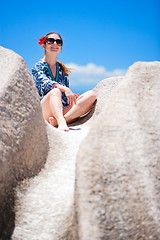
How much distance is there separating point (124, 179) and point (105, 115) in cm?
41

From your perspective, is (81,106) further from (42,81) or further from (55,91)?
(42,81)

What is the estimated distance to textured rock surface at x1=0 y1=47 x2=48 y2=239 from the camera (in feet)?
4.73

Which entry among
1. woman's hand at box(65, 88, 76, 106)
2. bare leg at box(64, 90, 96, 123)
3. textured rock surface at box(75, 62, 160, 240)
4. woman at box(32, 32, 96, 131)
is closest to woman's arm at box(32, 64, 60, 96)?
woman at box(32, 32, 96, 131)

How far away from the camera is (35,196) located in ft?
4.96

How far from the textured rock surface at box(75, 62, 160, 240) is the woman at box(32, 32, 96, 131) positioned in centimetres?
125

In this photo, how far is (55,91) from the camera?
2.83 meters

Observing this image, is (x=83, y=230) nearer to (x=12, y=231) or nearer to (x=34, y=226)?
(x=34, y=226)

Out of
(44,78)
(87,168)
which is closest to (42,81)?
(44,78)

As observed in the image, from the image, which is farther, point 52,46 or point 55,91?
point 52,46

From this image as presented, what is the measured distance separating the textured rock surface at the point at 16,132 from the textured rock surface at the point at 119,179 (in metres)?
0.45

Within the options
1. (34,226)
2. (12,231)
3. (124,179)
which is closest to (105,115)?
(124,179)

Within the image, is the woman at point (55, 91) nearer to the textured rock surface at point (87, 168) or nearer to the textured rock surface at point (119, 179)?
the textured rock surface at point (87, 168)

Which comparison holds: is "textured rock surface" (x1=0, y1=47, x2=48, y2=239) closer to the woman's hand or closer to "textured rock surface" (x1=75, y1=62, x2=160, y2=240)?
"textured rock surface" (x1=75, y1=62, x2=160, y2=240)

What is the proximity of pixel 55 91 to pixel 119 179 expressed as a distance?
177cm
